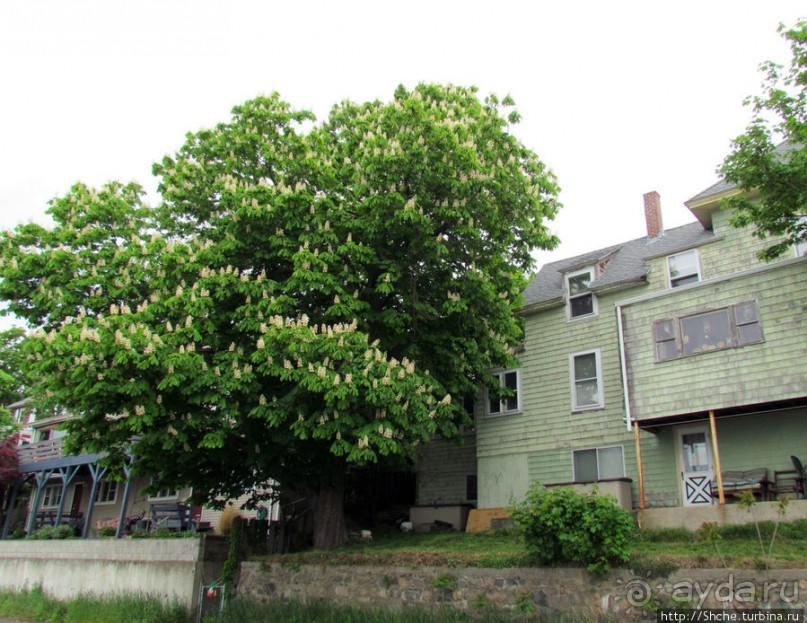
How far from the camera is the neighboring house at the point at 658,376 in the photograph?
16047 mm

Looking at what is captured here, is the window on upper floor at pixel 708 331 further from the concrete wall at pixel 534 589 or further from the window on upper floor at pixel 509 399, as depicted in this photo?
the concrete wall at pixel 534 589

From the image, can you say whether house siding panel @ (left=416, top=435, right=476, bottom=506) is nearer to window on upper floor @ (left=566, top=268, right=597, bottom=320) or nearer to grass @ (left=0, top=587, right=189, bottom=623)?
window on upper floor @ (left=566, top=268, right=597, bottom=320)

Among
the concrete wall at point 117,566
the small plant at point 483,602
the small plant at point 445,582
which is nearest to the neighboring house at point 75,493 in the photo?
the concrete wall at point 117,566

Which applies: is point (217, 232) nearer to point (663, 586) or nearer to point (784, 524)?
point (663, 586)

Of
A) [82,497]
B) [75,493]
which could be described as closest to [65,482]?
[82,497]

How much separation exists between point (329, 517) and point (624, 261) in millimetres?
11997

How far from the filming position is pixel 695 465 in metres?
17.6

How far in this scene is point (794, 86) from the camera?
14859mm

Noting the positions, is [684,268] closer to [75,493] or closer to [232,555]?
[232,555]

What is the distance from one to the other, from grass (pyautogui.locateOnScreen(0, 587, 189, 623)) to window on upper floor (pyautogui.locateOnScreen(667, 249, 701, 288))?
614 inches

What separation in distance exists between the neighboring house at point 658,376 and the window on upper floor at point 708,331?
0.10 feet

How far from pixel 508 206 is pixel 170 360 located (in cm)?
879

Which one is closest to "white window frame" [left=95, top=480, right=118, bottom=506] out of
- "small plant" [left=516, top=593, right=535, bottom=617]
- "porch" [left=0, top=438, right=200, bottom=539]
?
"porch" [left=0, top=438, right=200, bottom=539]

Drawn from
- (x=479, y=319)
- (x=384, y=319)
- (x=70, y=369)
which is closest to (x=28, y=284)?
(x=70, y=369)
